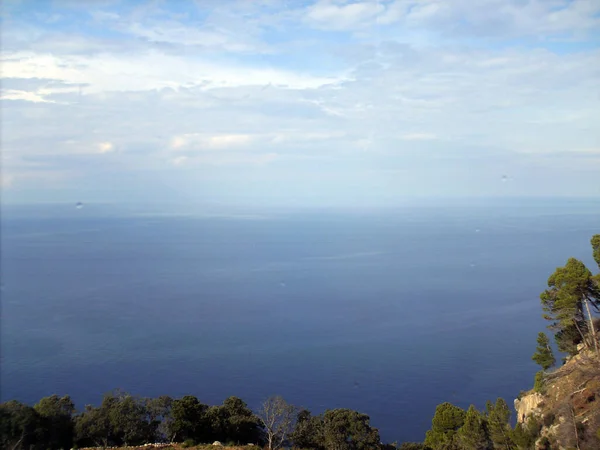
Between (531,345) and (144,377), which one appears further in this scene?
(531,345)

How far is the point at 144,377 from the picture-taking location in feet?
64.6

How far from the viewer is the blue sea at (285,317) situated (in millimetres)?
18828

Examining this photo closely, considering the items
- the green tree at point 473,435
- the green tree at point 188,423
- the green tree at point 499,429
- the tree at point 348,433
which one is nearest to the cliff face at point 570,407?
the green tree at point 499,429

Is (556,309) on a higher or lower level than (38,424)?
higher

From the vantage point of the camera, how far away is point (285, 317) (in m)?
28.1

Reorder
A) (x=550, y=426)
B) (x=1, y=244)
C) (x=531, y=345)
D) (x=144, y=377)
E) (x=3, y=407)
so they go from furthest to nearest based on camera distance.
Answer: (x=1, y=244)
(x=531, y=345)
(x=144, y=377)
(x=3, y=407)
(x=550, y=426)

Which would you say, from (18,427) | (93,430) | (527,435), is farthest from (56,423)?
(527,435)

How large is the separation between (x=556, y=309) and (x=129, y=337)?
2007cm

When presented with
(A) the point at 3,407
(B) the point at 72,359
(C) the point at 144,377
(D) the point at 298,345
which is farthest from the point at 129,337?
(A) the point at 3,407

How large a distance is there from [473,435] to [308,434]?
10.9 ft

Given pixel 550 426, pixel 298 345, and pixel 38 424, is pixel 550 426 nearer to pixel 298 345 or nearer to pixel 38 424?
pixel 38 424

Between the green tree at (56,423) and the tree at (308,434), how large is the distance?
439 centimetres

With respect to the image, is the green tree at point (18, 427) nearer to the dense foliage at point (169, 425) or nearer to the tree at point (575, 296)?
the dense foliage at point (169, 425)

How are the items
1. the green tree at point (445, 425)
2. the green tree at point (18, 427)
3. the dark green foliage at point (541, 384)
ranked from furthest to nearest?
the green tree at point (445, 425) < the dark green foliage at point (541, 384) < the green tree at point (18, 427)
